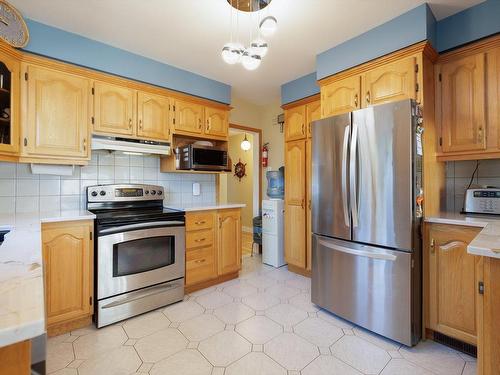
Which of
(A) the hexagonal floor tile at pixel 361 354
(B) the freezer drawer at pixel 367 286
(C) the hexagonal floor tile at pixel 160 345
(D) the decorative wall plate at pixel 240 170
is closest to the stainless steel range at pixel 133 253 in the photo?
(C) the hexagonal floor tile at pixel 160 345

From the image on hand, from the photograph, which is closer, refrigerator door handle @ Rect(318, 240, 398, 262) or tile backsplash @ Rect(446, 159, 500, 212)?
refrigerator door handle @ Rect(318, 240, 398, 262)

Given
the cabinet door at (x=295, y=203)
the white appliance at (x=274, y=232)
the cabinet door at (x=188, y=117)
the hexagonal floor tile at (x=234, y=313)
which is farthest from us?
the white appliance at (x=274, y=232)

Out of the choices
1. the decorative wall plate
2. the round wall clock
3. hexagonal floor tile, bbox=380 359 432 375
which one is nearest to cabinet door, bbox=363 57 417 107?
hexagonal floor tile, bbox=380 359 432 375

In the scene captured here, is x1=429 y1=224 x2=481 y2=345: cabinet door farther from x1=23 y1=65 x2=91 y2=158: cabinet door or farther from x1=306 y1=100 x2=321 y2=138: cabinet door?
x1=23 y1=65 x2=91 y2=158: cabinet door

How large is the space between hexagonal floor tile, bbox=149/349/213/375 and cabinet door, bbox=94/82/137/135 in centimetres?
195

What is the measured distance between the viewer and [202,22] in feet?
6.74

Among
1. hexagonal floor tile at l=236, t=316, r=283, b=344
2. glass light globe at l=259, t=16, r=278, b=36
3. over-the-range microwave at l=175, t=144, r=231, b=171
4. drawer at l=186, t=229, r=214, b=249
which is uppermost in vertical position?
glass light globe at l=259, t=16, r=278, b=36

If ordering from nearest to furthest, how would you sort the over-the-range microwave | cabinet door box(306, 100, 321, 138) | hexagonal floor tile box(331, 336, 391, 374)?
hexagonal floor tile box(331, 336, 391, 374) < the over-the-range microwave < cabinet door box(306, 100, 321, 138)

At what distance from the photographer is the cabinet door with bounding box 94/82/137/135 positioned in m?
2.30

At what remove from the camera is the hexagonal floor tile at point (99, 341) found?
1.73 metres

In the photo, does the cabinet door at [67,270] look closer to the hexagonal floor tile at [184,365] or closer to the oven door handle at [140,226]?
the oven door handle at [140,226]

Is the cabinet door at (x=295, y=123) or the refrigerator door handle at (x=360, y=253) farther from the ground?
the cabinet door at (x=295, y=123)

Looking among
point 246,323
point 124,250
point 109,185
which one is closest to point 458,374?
point 246,323

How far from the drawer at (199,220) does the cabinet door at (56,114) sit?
3.59ft
